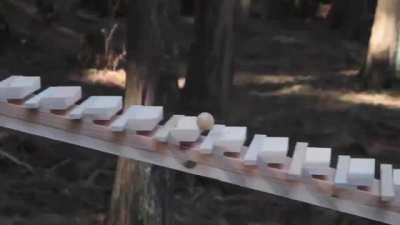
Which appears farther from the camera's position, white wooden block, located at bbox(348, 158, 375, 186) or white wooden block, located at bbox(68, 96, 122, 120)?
white wooden block, located at bbox(68, 96, 122, 120)

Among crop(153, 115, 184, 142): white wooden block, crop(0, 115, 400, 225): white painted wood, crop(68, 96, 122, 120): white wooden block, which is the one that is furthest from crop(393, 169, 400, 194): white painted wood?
crop(68, 96, 122, 120): white wooden block

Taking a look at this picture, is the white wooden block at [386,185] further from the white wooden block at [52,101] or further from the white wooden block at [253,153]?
the white wooden block at [52,101]

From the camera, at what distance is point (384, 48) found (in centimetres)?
1512

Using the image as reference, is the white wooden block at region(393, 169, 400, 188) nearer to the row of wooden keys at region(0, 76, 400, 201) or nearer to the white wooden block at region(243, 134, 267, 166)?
the row of wooden keys at region(0, 76, 400, 201)

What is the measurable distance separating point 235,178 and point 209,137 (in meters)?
0.24

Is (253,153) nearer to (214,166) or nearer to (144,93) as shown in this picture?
(214,166)

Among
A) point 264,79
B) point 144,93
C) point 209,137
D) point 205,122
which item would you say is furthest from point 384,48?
point 209,137

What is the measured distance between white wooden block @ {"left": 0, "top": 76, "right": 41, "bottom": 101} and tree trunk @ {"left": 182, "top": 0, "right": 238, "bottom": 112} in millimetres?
7656

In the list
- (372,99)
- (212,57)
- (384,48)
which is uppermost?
(212,57)

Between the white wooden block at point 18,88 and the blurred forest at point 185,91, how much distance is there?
2.50m

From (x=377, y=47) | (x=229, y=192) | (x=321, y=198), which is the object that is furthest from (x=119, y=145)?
(x=377, y=47)

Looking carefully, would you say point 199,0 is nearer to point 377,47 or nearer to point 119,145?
point 377,47

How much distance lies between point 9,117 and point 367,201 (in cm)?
160

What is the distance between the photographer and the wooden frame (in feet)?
11.6
